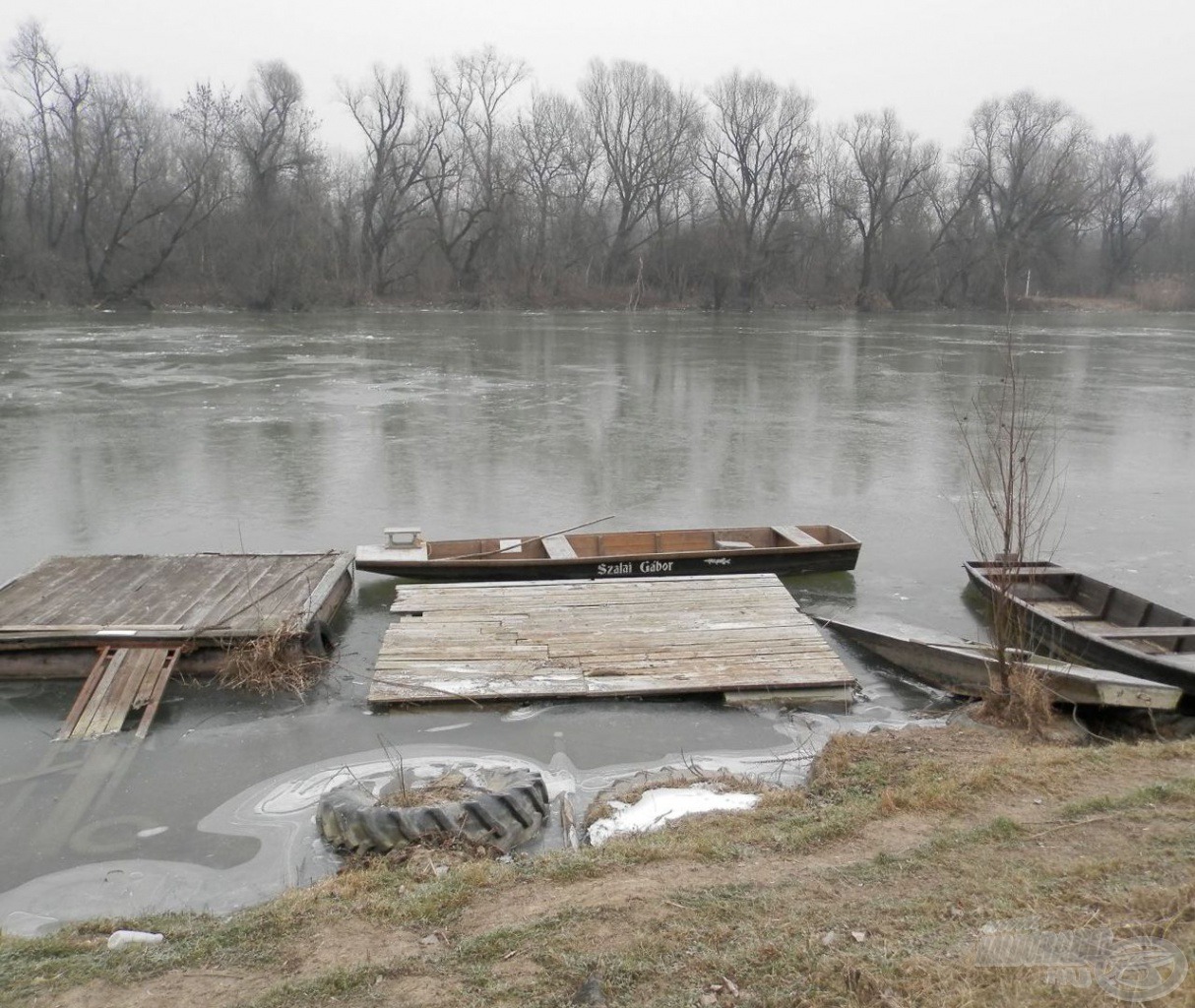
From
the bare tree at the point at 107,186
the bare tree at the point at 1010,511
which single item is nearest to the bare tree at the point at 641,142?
the bare tree at the point at 107,186

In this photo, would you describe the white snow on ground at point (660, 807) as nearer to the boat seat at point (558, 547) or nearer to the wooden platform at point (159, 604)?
the wooden platform at point (159, 604)

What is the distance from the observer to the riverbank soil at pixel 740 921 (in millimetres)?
3238

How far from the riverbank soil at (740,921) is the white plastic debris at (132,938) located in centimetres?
6

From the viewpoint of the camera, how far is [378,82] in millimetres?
56312

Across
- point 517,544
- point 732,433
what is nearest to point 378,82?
point 732,433

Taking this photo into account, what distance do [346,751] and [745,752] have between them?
2580 millimetres

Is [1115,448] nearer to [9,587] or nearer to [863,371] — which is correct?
[863,371]

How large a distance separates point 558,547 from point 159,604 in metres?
3.65

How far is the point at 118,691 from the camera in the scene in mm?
6941

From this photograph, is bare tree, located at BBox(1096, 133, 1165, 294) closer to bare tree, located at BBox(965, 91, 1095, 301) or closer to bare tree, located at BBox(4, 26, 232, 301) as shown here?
bare tree, located at BBox(965, 91, 1095, 301)

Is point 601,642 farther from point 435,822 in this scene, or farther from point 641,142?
point 641,142

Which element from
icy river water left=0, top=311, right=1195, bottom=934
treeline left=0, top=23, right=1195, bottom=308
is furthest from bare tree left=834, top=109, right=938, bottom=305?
icy river water left=0, top=311, right=1195, bottom=934

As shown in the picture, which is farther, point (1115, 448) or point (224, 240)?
point (224, 240)

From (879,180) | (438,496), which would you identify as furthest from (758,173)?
(438,496)
